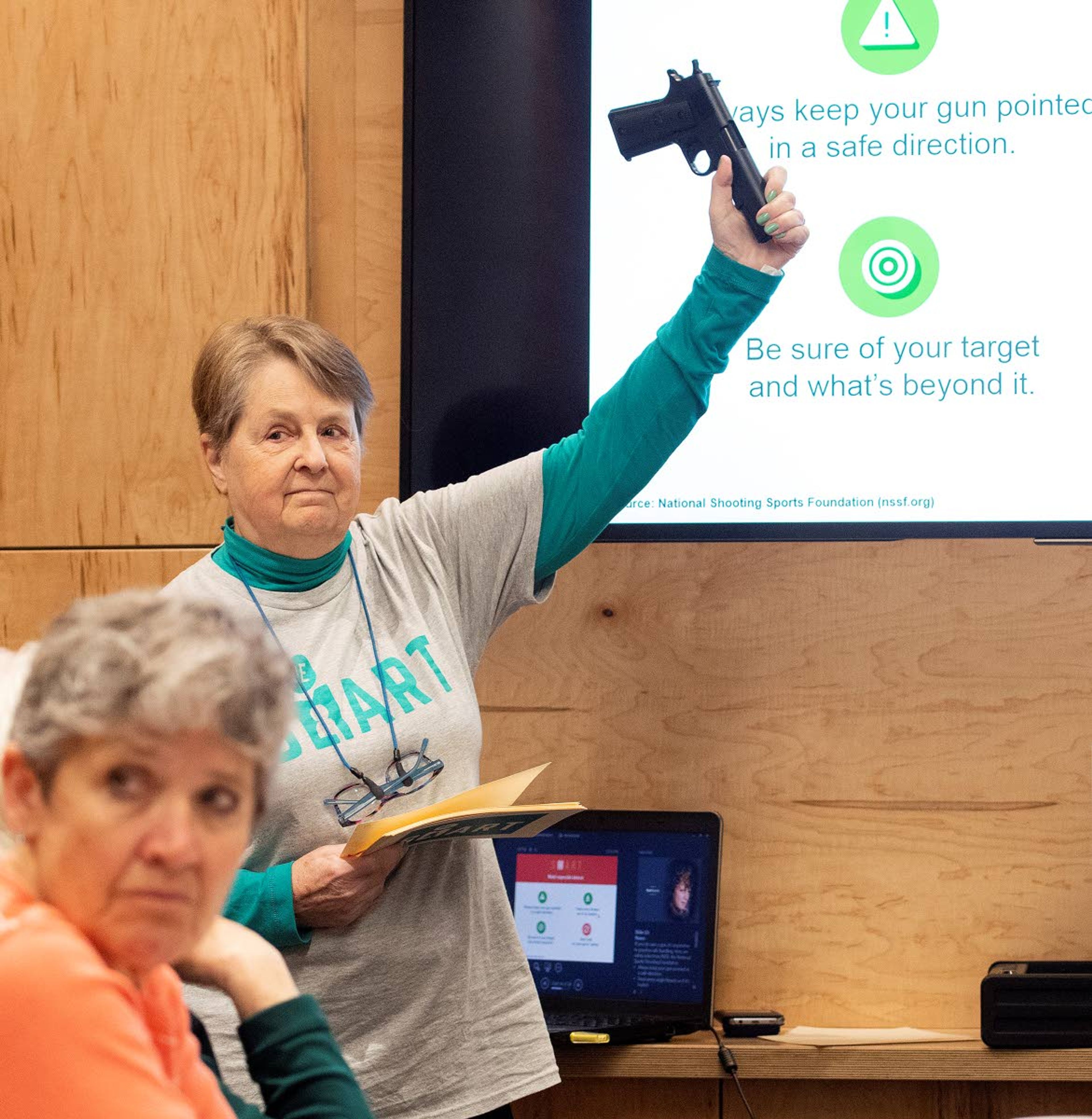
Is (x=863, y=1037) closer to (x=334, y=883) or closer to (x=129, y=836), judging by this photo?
(x=334, y=883)

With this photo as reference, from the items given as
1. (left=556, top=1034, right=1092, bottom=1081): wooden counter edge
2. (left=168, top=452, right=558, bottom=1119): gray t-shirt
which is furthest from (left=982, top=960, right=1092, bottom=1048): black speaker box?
(left=168, top=452, right=558, bottom=1119): gray t-shirt

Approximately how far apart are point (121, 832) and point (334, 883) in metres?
0.82

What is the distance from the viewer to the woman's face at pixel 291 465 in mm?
1598

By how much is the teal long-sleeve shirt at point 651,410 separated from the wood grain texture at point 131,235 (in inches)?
35.4

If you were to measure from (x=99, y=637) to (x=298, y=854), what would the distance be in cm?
93

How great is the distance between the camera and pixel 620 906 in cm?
227

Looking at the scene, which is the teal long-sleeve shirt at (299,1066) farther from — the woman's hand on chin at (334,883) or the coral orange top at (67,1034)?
the woman's hand on chin at (334,883)

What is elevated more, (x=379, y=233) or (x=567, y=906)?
(x=379, y=233)

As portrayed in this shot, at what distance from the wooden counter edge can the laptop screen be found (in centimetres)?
8

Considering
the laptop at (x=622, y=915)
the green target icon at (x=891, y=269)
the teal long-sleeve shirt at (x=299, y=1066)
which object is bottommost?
the laptop at (x=622, y=915)

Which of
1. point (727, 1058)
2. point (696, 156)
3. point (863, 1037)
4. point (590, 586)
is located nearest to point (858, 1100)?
point (863, 1037)

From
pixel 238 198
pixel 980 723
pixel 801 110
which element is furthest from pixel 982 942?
pixel 238 198

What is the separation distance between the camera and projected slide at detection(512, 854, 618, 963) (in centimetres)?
226

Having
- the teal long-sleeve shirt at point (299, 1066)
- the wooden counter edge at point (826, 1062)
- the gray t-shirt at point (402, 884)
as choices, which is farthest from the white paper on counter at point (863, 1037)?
the teal long-sleeve shirt at point (299, 1066)
